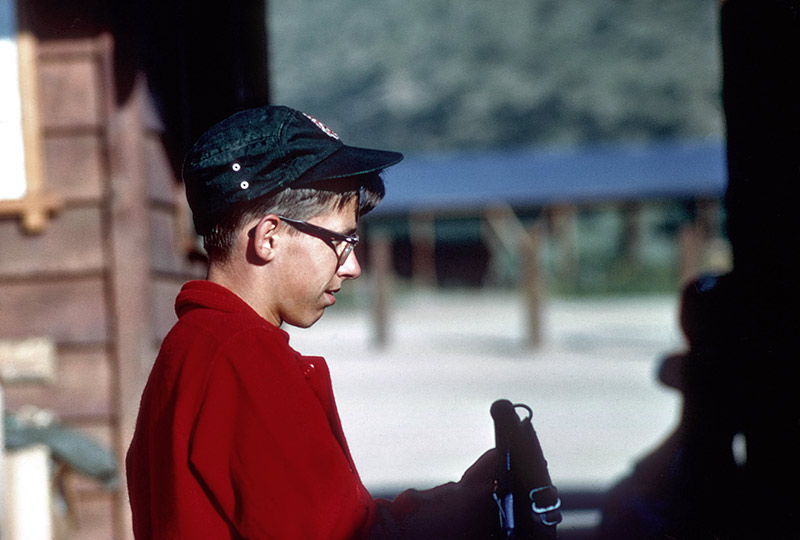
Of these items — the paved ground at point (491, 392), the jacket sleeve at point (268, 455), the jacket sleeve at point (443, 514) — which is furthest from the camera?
the paved ground at point (491, 392)

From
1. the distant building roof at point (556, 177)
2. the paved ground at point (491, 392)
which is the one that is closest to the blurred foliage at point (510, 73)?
the distant building roof at point (556, 177)

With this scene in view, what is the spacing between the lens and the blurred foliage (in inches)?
2393

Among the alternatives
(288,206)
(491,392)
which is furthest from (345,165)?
(491,392)

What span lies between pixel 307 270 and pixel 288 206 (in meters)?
0.11

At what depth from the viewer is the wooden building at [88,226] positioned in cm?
369

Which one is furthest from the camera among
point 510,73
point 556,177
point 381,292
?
point 510,73

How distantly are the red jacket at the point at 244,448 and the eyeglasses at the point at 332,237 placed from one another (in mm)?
180

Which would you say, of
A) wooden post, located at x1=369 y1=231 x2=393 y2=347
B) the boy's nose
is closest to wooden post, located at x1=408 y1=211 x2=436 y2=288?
wooden post, located at x1=369 y1=231 x2=393 y2=347

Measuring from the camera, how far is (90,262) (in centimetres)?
376

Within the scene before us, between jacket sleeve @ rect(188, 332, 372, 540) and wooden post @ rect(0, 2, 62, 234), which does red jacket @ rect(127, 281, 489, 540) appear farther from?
wooden post @ rect(0, 2, 62, 234)

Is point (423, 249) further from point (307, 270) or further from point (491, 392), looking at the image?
point (307, 270)

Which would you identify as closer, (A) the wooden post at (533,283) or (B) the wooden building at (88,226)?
(B) the wooden building at (88,226)

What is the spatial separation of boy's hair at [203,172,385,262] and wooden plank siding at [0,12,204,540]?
2317 mm

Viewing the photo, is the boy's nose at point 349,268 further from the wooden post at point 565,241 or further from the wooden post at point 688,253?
the wooden post at point 565,241
